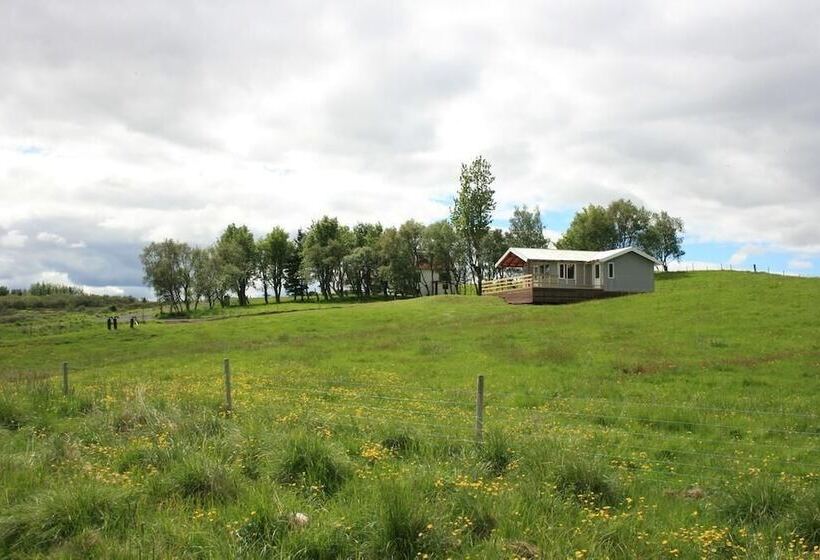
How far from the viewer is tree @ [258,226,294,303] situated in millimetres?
128125

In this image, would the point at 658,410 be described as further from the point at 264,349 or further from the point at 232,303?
the point at 232,303

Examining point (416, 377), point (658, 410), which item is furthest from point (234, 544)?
point (416, 377)

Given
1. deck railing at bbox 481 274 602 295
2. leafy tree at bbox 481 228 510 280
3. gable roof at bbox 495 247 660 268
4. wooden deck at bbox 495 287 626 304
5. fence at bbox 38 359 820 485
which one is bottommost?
fence at bbox 38 359 820 485

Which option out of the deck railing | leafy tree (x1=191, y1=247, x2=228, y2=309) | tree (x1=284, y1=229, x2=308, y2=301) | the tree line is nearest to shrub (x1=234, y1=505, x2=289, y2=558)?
the deck railing

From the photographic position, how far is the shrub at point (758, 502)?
7.62 meters

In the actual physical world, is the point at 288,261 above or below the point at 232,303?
above

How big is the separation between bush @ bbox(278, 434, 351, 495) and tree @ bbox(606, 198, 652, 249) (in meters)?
112

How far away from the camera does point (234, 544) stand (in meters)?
6.31

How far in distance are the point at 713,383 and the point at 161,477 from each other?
18018mm

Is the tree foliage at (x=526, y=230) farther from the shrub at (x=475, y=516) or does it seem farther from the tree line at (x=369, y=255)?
the shrub at (x=475, y=516)

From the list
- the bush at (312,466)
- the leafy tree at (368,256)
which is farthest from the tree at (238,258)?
the bush at (312,466)

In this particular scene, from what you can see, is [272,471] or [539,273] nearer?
→ [272,471]

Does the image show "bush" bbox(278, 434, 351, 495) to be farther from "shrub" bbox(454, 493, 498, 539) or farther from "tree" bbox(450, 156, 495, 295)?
"tree" bbox(450, 156, 495, 295)

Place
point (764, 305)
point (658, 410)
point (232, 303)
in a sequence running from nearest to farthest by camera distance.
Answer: point (658, 410) < point (764, 305) < point (232, 303)
